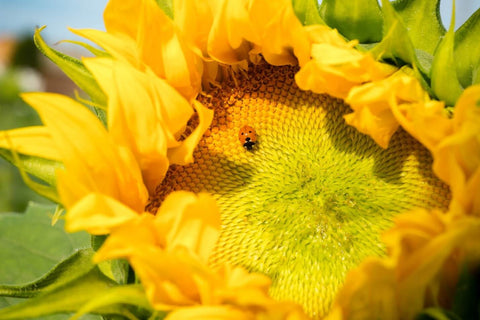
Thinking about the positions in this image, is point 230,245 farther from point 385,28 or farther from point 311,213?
point 385,28

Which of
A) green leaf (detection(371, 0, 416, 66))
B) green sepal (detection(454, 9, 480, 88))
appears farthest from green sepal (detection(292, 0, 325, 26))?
green sepal (detection(454, 9, 480, 88))

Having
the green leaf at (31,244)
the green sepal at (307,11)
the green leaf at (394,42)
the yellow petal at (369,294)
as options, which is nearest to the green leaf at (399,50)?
the green leaf at (394,42)

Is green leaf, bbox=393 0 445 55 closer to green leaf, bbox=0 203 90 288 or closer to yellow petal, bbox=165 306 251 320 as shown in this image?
yellow petal, bbox=165 306 251 320

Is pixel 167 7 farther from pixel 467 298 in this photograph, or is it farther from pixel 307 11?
pixel 467 298

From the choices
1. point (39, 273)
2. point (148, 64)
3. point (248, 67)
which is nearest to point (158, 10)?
point (148, 64)

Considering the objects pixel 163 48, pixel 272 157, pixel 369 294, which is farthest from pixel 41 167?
pixel 369 294

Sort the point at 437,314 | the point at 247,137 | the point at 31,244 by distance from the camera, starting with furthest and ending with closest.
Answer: the point at 31,244, the point at 247,137, the point at 437,314

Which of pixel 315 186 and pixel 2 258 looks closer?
pixel 315 186
